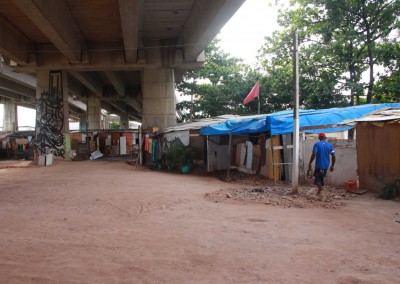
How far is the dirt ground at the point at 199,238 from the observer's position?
151 inches

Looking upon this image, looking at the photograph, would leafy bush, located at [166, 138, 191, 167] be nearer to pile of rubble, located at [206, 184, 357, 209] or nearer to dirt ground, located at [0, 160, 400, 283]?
pile of rubble, located at [206, 184, 357, 209]

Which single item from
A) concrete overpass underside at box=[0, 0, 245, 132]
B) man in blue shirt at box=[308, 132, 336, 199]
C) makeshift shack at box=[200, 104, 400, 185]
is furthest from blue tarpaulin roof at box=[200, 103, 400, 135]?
concrete overpass underside at box=[0, 0, 245, 132]

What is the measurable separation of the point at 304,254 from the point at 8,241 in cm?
418

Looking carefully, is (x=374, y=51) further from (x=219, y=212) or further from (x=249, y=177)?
(x=219, y=212)

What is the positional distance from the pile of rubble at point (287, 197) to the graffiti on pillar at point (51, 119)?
1488 centimetres

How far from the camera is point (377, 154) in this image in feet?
29.9

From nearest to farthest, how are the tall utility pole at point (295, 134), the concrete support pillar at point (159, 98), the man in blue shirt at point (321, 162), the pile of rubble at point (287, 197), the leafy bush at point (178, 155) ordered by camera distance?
the pile of rubble at point (287, 197), the man in blue shirt at point (321, 162), the tall utility pole at point (295, 134), the leafy bush at point (178, 155), the concrete support pillar at point (159, 98)

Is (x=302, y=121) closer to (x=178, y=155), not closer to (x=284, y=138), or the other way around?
Result: (x=284, y=138)

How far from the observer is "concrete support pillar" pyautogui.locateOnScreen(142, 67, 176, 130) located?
2052 cm

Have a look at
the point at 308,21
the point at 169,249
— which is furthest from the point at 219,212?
the point at 308,21

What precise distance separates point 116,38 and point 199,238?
15828 millimetres

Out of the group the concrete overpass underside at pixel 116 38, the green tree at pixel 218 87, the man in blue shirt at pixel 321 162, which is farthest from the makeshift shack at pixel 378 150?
the green tree at pixel 218 87

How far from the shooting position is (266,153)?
41.7 ft

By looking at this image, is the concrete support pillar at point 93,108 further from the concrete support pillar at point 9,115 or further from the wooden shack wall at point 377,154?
the wooden shack wall at point 377,154
